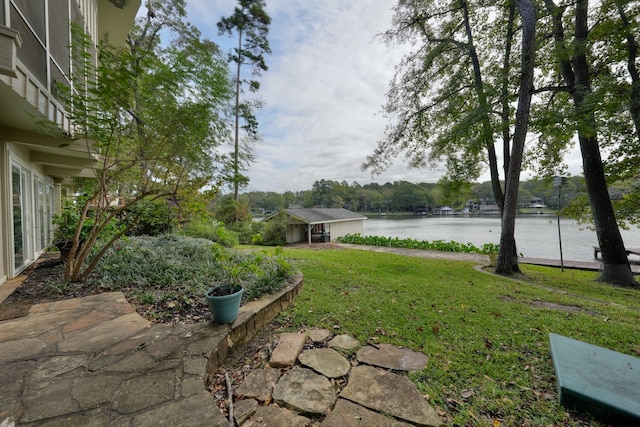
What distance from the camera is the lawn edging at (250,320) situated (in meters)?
1.90

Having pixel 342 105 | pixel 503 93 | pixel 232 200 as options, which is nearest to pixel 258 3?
pixel 342 105

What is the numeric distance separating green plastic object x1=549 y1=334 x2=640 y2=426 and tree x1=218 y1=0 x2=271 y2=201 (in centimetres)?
1297

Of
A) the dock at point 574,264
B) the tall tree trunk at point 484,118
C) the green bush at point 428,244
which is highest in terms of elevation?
the tall tree trunk at point 484,118

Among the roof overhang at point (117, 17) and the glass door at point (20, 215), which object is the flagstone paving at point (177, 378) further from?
the roof overhang at point (117, 17)

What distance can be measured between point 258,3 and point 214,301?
635 inches

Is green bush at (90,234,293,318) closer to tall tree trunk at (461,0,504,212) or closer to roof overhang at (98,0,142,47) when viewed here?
roof overhang at (98,0,142,47)

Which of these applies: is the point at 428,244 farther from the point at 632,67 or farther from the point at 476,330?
the point at 476,330

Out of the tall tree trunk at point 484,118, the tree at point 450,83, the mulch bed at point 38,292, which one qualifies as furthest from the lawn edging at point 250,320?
the tall tree trunk at point 484,118

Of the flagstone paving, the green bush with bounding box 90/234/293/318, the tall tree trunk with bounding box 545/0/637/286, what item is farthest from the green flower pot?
the tall tree trunk with bounding box 545/0/637/286

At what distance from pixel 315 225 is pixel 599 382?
17.3 meters

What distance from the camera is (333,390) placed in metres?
1.71

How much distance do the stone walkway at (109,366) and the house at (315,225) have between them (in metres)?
13.7

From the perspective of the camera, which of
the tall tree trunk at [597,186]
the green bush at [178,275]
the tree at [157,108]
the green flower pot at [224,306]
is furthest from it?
the tall tree trunk at [597,186]

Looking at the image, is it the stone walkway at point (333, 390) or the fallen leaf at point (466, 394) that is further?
the fallen leaf at point (466, 394)
